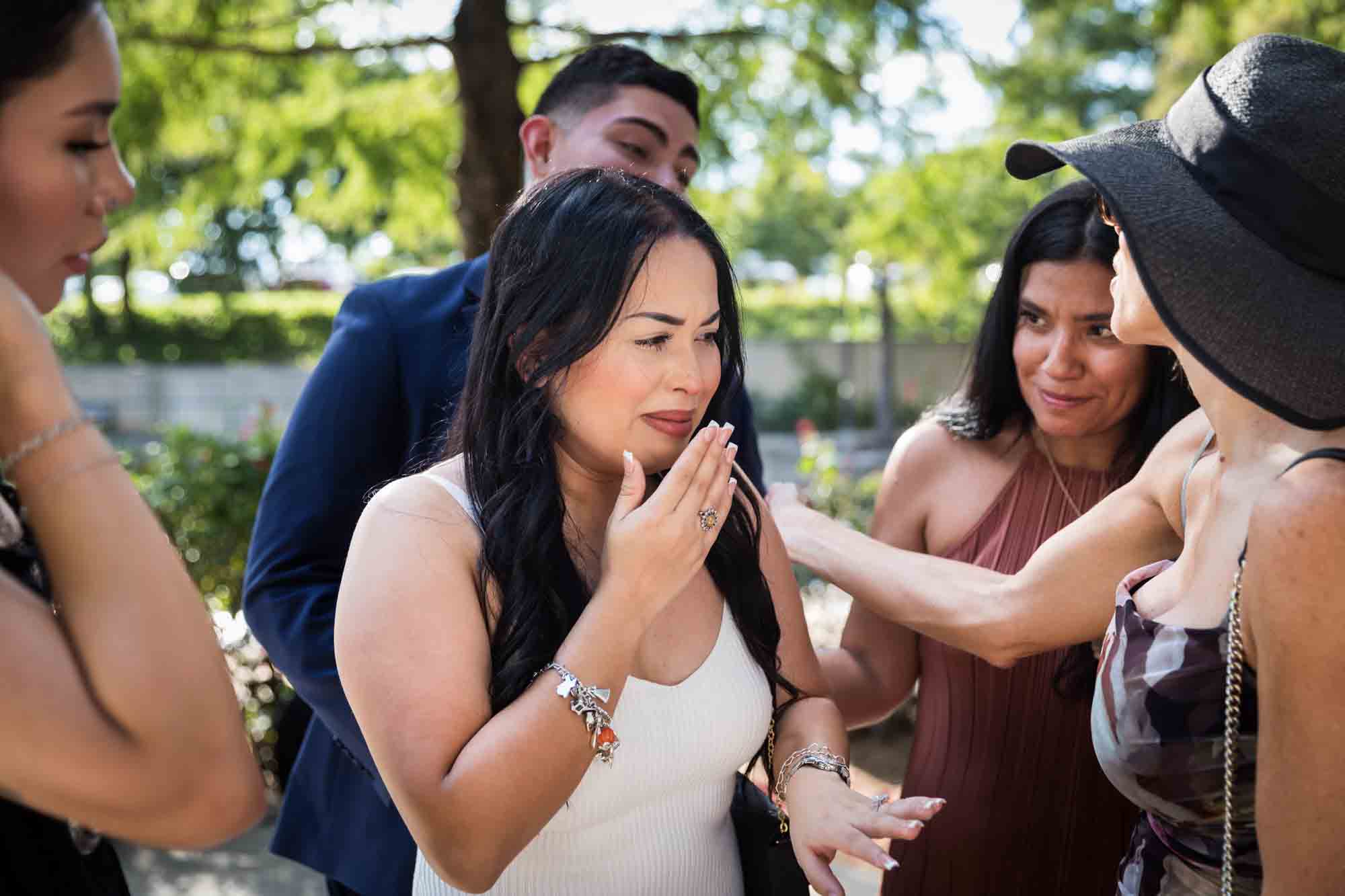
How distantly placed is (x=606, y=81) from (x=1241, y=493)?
2.07m

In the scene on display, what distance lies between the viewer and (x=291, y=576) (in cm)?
252

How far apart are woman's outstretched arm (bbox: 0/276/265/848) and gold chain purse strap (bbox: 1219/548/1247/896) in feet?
4.29

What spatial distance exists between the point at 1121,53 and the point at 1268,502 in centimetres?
3133

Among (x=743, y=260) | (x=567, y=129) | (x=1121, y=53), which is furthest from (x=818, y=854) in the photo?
(x=743, y=260)

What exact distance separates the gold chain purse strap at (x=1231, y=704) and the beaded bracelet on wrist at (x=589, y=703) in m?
Result: 0.90

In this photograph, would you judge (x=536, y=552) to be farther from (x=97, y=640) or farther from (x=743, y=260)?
(x=743, y=260)

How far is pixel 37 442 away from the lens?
1279mm

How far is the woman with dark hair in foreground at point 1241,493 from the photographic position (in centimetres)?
152

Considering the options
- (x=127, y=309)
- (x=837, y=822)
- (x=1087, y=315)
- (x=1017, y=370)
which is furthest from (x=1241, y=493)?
(x=127, y=309)

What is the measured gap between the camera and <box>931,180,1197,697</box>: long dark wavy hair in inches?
106

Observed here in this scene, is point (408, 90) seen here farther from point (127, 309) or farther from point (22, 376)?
point (127, 309)

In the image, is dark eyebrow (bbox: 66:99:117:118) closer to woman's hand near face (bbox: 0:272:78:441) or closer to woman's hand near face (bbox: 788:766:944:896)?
woman's hand near face (bbox: 0:272:78:441)

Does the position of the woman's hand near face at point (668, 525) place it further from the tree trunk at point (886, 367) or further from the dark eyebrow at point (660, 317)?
the tree trunk at point (886, 367)

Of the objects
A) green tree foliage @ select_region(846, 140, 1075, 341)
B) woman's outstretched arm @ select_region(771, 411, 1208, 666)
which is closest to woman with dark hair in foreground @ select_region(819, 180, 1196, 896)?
woman's outstretched arm @ select_region(771, 411, 1208, 666)
